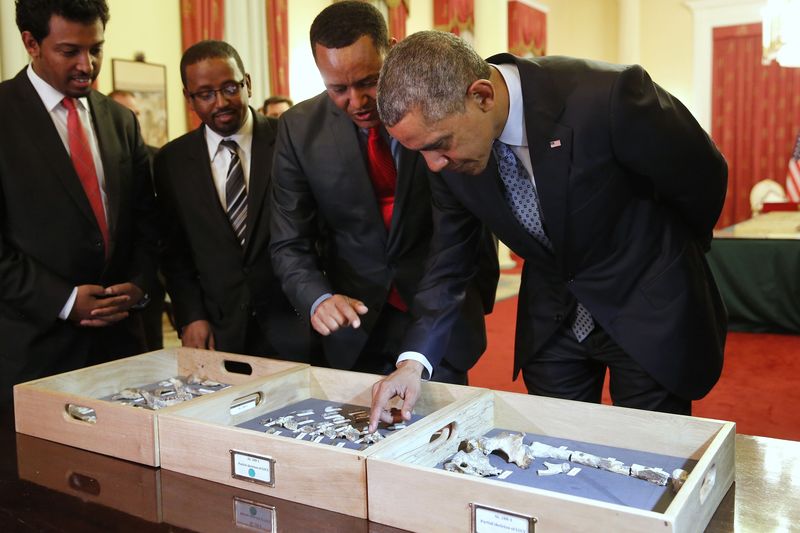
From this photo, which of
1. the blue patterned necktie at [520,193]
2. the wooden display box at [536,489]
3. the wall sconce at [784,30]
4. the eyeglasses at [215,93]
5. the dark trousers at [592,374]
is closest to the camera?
the wooden display box at [536,489]

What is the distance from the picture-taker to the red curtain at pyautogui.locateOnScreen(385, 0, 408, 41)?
8375 millimetres

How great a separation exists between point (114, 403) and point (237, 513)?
1.35 feet

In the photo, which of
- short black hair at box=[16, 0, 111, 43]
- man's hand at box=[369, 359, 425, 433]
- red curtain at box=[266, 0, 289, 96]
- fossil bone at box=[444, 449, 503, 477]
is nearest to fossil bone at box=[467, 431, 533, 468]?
fossil bone at box=[444, 449, 503, 477]

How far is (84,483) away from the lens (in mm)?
1324

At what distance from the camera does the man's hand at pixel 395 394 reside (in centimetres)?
145

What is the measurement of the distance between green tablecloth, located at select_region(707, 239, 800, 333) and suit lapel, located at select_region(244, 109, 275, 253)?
414 centimetres

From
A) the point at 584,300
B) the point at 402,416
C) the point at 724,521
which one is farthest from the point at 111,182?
the point at 724,521

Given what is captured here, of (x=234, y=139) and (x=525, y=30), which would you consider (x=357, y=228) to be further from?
(x=525, y=30)

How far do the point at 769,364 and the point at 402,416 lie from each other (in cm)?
408

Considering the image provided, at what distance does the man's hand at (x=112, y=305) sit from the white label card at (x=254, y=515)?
1073 millimetres

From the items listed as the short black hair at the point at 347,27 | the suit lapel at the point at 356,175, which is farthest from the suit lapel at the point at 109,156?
the short black hair at the point at 347,27

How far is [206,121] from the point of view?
227 cm

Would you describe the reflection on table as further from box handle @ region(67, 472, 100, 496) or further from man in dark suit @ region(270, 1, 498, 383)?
box handle @ region(67, 472, 100, 496)

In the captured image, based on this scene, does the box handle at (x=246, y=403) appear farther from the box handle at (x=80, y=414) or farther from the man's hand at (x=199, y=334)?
the man's hand at (x=199, y=334)
